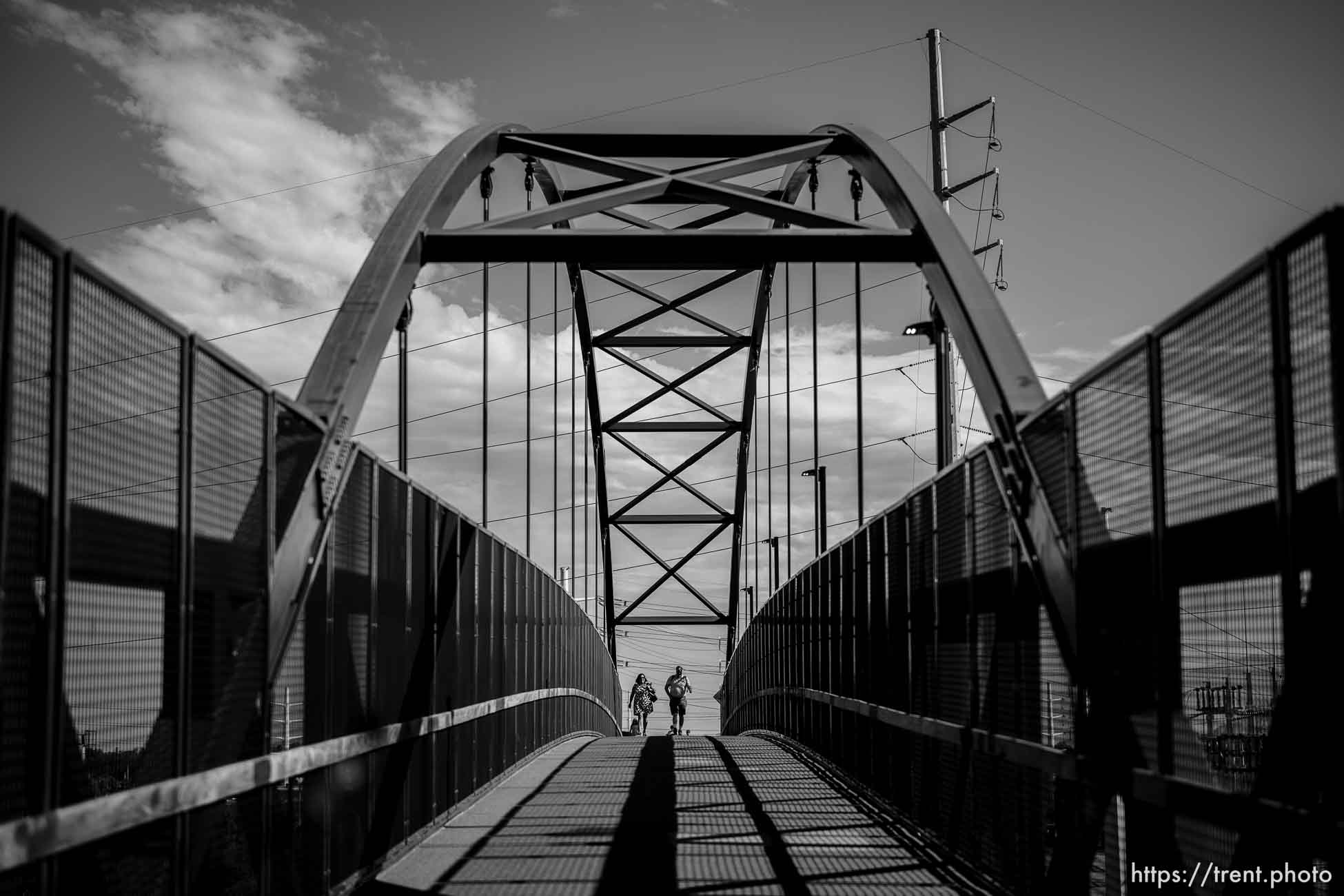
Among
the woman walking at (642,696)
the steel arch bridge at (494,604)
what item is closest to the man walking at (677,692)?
the woman walking at (642,696)

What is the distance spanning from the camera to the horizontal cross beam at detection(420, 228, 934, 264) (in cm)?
1309

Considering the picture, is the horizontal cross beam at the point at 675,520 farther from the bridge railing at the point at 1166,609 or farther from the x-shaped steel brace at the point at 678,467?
the bridge railing at the point at 1166,609

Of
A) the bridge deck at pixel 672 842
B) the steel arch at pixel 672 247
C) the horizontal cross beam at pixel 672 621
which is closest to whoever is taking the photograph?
the steel arch at pixel 672 247

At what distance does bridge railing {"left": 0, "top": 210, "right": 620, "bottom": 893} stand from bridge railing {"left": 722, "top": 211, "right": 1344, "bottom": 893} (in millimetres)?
3657

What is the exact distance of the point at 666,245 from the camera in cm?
1333

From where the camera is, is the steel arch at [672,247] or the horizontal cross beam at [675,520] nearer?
the steel arch at [672,247]

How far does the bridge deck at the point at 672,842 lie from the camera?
823 centimetres

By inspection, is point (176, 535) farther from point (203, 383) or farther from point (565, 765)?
point (565, 765)

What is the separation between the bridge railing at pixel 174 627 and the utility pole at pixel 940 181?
13204 mm

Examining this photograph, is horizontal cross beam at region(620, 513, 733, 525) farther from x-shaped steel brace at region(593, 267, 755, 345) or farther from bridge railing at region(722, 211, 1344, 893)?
bridge railing at region(722, 211, 1344, 893)

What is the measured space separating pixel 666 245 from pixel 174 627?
856 centimetres

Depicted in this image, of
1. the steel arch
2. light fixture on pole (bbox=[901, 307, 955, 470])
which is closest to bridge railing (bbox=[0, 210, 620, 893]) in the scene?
the steel arch

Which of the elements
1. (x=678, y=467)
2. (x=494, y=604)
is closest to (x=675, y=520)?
(x=678, y=467)

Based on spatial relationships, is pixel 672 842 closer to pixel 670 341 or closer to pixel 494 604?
pixel 494 604
